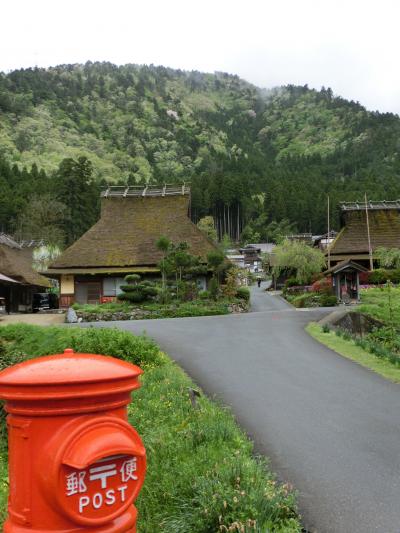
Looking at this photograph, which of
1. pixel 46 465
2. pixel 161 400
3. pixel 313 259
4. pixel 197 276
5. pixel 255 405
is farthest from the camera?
pixel 313 259

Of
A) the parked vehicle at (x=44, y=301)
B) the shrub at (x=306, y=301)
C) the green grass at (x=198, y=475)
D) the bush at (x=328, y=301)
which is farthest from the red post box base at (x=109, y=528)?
the parked vehicle at (x=44, y=301)

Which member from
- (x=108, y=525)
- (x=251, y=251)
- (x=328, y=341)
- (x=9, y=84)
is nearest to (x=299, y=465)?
(x=108, y=525)

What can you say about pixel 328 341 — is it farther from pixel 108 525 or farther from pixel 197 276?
pixel 197 276

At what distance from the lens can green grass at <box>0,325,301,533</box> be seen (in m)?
4.06

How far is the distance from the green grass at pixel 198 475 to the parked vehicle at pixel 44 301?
34766mm

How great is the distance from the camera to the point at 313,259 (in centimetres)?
4384

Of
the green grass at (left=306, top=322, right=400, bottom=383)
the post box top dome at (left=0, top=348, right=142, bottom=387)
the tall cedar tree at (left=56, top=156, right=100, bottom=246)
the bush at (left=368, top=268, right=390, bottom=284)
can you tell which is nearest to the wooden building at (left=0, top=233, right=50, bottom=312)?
the tall cedar tree at (left=56, top=156, right=100, bottom=246)

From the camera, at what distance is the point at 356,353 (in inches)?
516

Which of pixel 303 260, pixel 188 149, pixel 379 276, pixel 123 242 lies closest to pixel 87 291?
pixel 123 242

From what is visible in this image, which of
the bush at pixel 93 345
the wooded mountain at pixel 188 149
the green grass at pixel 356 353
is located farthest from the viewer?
the wooded mountain at pixel 188 149

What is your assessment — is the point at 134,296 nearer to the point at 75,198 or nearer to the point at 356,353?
the point at 356,353

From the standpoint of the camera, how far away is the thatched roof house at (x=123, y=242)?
34.8 meters

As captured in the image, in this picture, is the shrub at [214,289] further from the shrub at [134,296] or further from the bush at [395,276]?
the bush at [395,276]

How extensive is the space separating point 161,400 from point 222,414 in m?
1.18
